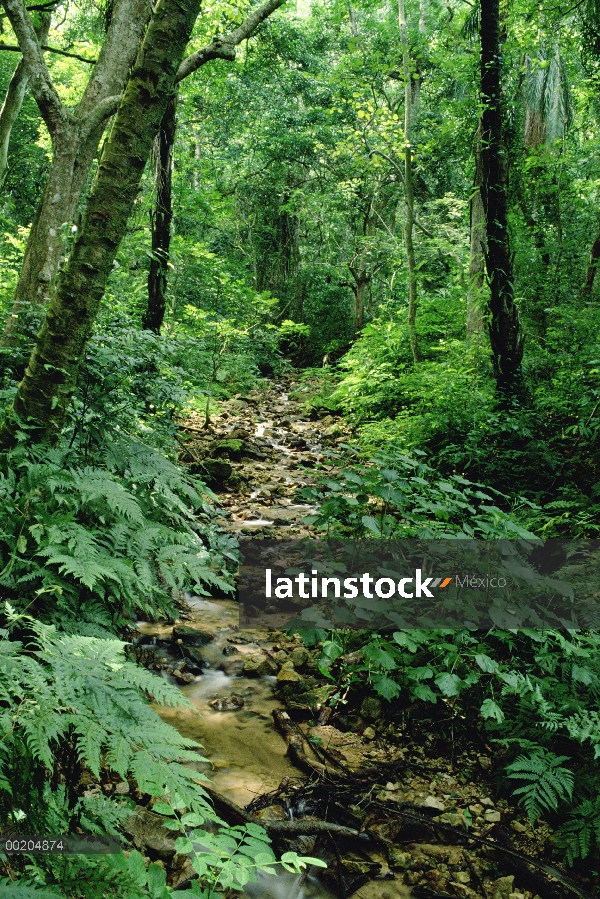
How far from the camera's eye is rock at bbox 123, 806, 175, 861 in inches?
89.4

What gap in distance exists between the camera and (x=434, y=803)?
2.77m

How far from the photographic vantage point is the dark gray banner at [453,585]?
321cm

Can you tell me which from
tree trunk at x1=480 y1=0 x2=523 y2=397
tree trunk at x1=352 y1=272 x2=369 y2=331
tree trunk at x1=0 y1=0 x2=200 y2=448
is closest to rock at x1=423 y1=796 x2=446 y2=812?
tree trunk at x1=0 y1=0 x2=200 y2=448

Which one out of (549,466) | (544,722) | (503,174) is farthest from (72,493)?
(503,174)

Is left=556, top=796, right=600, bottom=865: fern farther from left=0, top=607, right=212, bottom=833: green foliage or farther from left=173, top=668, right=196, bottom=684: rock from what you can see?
left=173, top=668, right=196, bottom=684: rock

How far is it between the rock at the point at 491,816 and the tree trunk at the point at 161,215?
564 centimetres

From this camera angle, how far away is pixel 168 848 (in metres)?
2.30

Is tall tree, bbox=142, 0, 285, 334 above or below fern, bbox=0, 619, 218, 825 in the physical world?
above

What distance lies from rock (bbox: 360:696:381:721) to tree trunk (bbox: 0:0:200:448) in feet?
7.97

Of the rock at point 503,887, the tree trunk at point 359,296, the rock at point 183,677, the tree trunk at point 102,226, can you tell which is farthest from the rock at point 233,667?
the tree trunk at point 359,296

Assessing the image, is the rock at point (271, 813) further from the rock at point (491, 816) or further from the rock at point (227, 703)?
the rock at point (491, 816)

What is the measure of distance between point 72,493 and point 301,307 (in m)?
18.1

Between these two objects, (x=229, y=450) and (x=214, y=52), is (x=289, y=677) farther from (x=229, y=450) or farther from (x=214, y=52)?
(x=214, y=52)

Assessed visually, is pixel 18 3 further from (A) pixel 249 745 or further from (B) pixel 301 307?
(B) pixel 301 307
